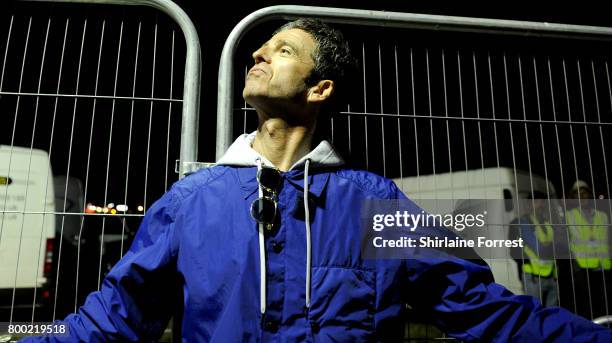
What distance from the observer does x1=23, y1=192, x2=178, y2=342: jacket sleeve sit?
4.08ft

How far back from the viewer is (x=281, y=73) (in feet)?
5.22

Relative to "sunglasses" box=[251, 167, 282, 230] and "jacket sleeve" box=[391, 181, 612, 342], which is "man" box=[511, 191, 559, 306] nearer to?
"jacket sleeve" box=[391, 181, 612, 342]

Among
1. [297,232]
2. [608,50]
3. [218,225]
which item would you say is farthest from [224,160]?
[608,50]

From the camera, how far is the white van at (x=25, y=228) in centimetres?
312

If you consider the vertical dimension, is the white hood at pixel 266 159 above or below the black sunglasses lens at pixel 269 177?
above

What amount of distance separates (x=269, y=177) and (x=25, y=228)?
2.83m

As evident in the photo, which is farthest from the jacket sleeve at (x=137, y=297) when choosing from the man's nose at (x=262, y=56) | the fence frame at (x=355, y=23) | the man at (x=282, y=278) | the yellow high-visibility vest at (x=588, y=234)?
the yellow high-visibility vest at (x=588, y=234)

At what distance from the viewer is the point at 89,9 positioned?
215cm

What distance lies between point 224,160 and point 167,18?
1.01m

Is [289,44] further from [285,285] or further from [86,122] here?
[86,122]

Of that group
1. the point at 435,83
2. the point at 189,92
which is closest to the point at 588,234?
the point at 435,83

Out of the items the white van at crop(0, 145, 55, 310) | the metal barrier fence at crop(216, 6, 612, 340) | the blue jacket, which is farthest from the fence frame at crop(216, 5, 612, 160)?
the white van at crop(0, 145, 55, 310)

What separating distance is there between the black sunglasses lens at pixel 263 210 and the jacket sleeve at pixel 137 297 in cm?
25

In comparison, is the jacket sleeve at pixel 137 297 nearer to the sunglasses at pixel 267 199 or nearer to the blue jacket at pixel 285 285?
the blue jacket at pixel 285 285
